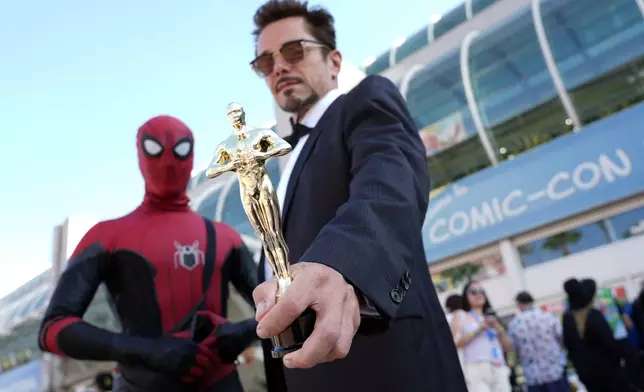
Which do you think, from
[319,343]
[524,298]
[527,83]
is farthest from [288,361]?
[527,83]

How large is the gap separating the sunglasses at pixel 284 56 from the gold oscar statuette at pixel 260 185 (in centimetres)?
80

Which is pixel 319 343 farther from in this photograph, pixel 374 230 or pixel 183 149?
pixel 183 149

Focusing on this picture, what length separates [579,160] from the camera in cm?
868

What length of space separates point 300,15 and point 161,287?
964 millimetres

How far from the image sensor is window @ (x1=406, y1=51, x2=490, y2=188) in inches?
415

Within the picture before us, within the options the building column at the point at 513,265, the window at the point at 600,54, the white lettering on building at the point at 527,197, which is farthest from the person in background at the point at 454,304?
the window at the point at 600,54

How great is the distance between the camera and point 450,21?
1579 cm

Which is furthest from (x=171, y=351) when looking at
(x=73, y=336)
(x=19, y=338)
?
(x=19, y=338)

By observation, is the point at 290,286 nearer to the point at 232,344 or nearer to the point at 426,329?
the point at 426,329

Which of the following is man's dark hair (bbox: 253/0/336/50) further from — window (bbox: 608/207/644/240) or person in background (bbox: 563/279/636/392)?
window (bbox: 608/207/644/240)

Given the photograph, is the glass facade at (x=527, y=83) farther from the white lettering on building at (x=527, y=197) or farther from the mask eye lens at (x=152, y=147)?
the mask eye lens at (x=152, y=147)

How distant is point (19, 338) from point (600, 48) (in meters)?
16.7

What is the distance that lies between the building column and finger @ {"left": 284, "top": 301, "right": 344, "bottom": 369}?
921cm

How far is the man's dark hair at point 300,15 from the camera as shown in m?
1.60
